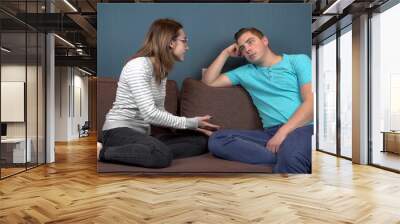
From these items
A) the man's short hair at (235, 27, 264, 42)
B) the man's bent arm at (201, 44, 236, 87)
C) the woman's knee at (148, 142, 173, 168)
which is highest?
the man's short hair at (235, 27, 264, 42)

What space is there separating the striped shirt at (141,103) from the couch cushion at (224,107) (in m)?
0.19

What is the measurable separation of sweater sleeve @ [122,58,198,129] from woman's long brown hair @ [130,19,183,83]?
86 millimetres

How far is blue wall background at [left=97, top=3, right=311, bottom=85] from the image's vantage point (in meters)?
3.80

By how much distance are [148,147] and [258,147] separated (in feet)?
3.07

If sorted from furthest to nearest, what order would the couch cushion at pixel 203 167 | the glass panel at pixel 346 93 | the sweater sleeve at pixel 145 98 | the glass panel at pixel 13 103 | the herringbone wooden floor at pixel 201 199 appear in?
the glass panel at pixel 346 93 < the glass panel at pixel 13 103 < the couch cushion at pixel 203 167 < the sweater sleeve at pixel 145 98 < the herringbone wooden floor at pixel 201 199

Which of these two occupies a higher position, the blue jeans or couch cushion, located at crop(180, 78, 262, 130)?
couch cushion, located at crop(180, 78, 262, 130)

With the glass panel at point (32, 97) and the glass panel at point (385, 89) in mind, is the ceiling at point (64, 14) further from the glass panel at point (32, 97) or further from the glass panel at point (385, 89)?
the glass panel at point (385, 89)

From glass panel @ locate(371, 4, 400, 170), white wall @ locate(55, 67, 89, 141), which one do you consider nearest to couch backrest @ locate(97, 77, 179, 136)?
glass panel @ locate(371, 4, 400, 170)

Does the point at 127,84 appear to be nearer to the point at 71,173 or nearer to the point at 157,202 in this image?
the point at 157,202

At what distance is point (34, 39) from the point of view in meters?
5.63

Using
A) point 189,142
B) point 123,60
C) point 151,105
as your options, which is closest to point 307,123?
point 189,142

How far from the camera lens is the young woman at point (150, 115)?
138 inches

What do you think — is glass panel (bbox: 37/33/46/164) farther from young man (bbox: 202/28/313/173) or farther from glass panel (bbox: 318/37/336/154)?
glass panel (bbox: 318/37/336/154)

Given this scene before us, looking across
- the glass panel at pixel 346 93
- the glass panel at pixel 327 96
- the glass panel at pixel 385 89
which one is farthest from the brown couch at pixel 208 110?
the glass panel at pixel 327 96
